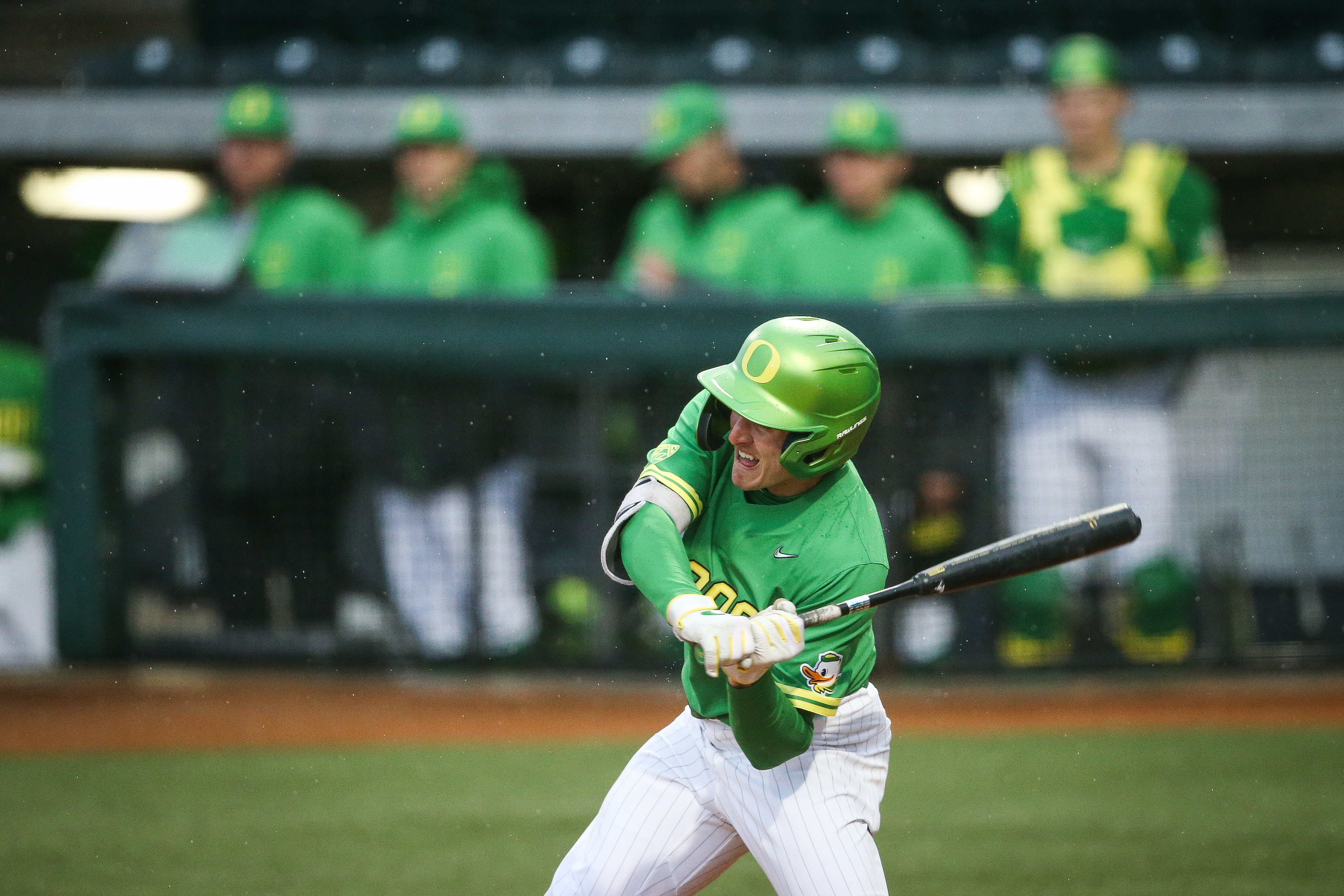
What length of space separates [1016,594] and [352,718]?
2341 mm

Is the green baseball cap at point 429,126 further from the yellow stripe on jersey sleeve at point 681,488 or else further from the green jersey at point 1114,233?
the yellow stripe on jersey sleeve at point 681,488

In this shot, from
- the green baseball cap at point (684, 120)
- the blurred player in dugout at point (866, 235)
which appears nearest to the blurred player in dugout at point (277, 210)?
the green baseball cap at point (684, 120)

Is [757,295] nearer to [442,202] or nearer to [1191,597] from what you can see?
[442,202]

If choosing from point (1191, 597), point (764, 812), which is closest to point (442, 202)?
point (1191, 597)

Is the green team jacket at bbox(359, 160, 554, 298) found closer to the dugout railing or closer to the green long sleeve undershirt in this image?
the dugout railing

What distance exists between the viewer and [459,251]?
550 centimetres

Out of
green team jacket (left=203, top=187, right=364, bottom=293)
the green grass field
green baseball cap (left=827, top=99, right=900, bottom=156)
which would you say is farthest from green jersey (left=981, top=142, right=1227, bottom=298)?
green team jacket (left=203, top=187, right=364, bottom=293)

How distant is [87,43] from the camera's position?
27.9ft

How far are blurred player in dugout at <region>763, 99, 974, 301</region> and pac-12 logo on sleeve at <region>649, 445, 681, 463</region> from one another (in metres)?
2.88

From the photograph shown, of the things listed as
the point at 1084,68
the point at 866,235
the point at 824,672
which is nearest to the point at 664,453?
the point at 824,672

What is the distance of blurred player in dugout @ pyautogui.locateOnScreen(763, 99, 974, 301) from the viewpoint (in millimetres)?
5137

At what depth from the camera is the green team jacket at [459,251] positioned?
5.37m

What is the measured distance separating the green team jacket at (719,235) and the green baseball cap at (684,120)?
0.18 m

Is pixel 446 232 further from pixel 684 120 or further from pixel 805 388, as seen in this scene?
pixel 805 388
